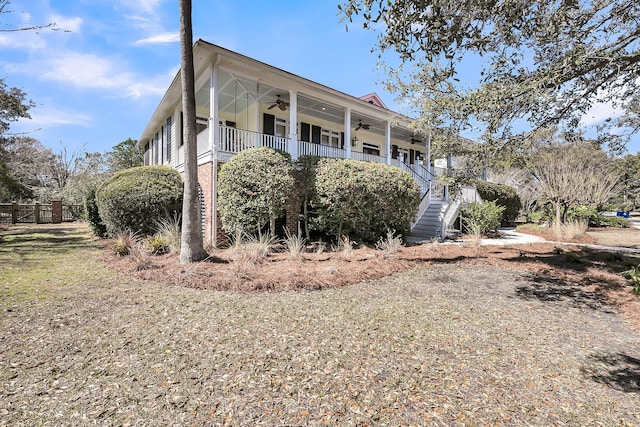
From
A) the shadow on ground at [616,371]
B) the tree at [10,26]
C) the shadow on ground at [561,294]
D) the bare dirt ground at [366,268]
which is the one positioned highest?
the tree at [10,26]

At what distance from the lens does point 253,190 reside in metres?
8.44

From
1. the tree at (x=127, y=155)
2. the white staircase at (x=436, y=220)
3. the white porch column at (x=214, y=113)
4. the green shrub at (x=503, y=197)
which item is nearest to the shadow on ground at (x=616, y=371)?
the white staircase at (x=436, y=220)

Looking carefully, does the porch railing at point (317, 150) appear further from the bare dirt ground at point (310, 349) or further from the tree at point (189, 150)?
the bare dirt ground at point (310, 349)

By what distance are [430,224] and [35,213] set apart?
2693 centimetres

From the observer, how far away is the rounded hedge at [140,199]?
9.41 metres

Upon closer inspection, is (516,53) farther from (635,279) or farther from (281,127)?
(281,127)

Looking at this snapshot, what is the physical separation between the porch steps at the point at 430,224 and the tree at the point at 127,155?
2356 centimetres

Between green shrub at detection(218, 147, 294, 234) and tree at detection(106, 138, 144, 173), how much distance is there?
2097cm

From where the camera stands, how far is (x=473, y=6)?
489 centimetres

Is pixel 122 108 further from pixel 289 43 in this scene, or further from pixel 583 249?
pixel 583 249

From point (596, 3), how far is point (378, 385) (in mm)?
8142

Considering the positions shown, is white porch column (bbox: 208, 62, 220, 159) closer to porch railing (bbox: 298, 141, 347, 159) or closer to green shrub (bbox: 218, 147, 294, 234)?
green shrub (bbox: 218, 147, 294, 234)

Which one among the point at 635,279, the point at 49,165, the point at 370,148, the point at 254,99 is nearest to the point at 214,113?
the point at 254,99

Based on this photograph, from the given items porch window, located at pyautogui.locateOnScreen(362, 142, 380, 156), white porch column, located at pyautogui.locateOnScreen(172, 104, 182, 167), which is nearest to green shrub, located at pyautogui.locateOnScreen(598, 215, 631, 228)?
porch window, located at pyautogui.locateOnScreen(362, 142, 380, 156)
